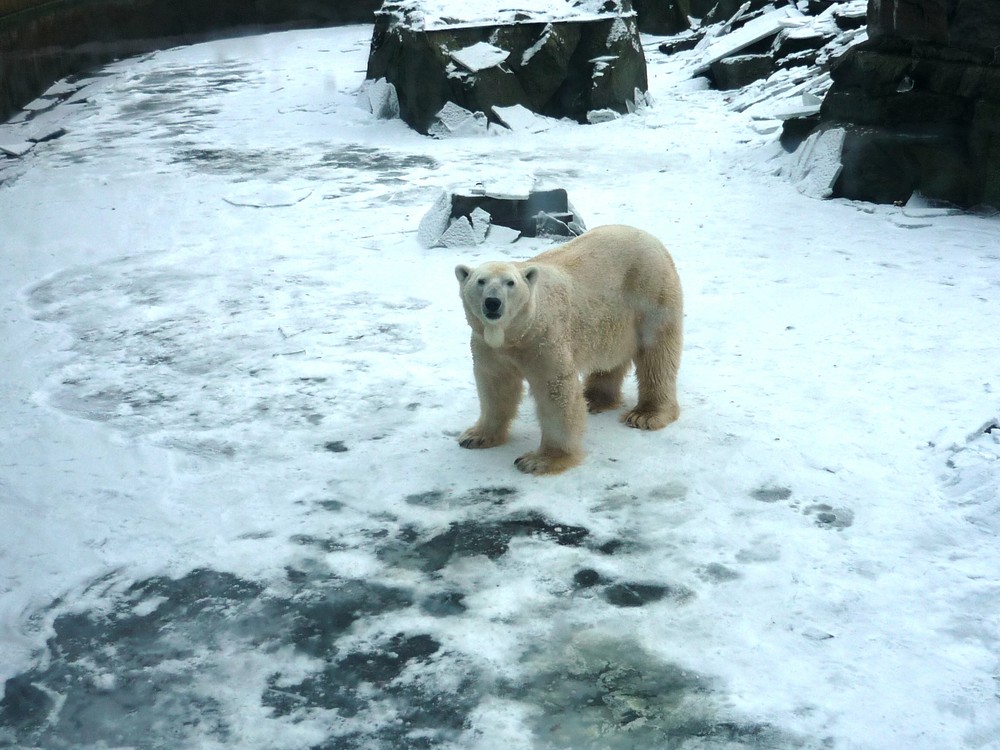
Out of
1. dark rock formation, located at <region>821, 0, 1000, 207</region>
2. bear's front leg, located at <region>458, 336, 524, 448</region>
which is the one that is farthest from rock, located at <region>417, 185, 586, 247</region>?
bear's front leg, located at <region>458, 336, 524, 448</region>

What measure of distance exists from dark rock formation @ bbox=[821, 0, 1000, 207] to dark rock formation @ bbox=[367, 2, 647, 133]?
3569 millimetres

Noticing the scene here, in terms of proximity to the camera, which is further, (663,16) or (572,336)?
(663,16)

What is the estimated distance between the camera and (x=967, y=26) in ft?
22.7

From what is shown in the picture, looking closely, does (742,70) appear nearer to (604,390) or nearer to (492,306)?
(604,390)

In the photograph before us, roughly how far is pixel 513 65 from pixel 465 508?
25.9ft

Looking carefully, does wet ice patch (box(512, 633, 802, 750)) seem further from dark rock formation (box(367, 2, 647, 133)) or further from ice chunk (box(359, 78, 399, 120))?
ice chunk (box(359, 78, 399, 120))

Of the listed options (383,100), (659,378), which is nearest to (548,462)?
(659,378)

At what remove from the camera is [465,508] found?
12.5 feet

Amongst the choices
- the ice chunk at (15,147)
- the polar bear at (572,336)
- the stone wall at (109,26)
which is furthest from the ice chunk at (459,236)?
the stone wall at (109,26)

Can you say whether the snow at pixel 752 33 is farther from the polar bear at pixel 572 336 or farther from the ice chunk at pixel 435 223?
the polar bear at pixel 572 336

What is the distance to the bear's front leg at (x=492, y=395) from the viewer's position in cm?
397

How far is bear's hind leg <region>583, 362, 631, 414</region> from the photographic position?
4.60 m

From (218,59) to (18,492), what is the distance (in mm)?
13857

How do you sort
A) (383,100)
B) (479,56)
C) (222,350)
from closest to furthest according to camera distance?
1. (222,350)
2. (479,56)
3. (383,100)
